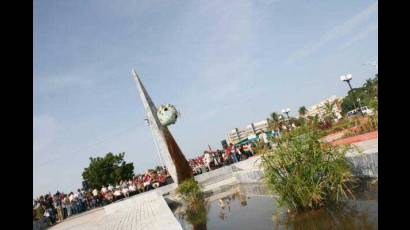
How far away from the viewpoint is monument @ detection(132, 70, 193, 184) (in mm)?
17078

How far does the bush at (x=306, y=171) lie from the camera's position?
676 cm

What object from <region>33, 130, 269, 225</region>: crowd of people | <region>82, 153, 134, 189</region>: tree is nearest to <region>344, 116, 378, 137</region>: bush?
<region>33, 130, 269, 225</region>: crowd of people

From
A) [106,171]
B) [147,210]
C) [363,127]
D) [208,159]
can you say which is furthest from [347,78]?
[106,171]

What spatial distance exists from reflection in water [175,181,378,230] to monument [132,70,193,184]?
6.89m

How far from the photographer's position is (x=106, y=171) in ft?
172

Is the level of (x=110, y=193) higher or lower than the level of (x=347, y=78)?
lower

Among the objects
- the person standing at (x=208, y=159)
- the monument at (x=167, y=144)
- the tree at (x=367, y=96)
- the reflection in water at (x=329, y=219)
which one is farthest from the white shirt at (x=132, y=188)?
the reflection in water at (x=329, y=219)

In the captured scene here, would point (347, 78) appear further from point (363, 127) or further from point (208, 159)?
point (208, 159)

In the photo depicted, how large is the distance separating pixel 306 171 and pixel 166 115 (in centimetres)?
1117
